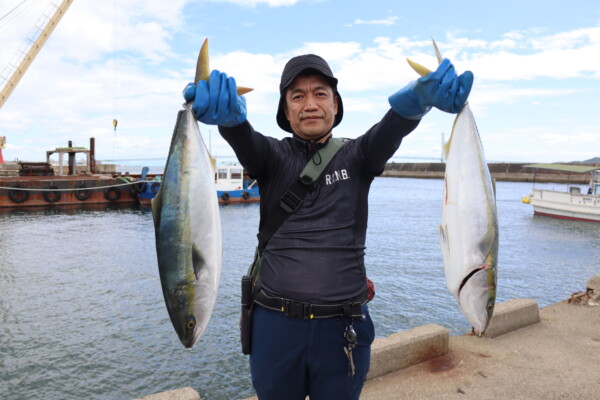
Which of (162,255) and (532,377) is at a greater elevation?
(162,255)

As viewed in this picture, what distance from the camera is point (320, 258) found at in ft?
6.69

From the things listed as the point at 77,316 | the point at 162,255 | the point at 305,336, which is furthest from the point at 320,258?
the point at 77,316

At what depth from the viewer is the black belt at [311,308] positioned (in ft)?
6.50

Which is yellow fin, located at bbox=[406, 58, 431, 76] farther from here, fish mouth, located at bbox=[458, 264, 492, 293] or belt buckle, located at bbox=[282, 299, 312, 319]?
belt buckle, located at bbox=[282, 299, 312, 319]

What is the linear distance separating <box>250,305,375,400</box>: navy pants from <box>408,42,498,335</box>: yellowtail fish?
59 centimetres

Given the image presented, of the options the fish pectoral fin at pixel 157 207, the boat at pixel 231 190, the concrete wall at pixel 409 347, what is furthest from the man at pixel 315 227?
the boat at pixel 231 190

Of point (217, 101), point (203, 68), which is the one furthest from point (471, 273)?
point (203, 68)

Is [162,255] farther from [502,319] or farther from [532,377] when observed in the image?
[502,319]

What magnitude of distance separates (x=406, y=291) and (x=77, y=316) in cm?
820

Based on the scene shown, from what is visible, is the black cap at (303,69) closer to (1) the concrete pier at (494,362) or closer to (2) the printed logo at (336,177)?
(2) the printed logo at (336,177)

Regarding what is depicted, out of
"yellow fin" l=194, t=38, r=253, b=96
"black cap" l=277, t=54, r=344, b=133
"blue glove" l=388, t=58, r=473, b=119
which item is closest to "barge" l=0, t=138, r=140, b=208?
"yellow fin" l=194, t=38, r=253, b=96

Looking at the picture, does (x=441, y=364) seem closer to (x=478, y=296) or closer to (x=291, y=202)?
(x=478, y=296)

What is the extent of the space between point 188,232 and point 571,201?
31.6 metres

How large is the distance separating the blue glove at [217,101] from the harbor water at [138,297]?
538 cm
